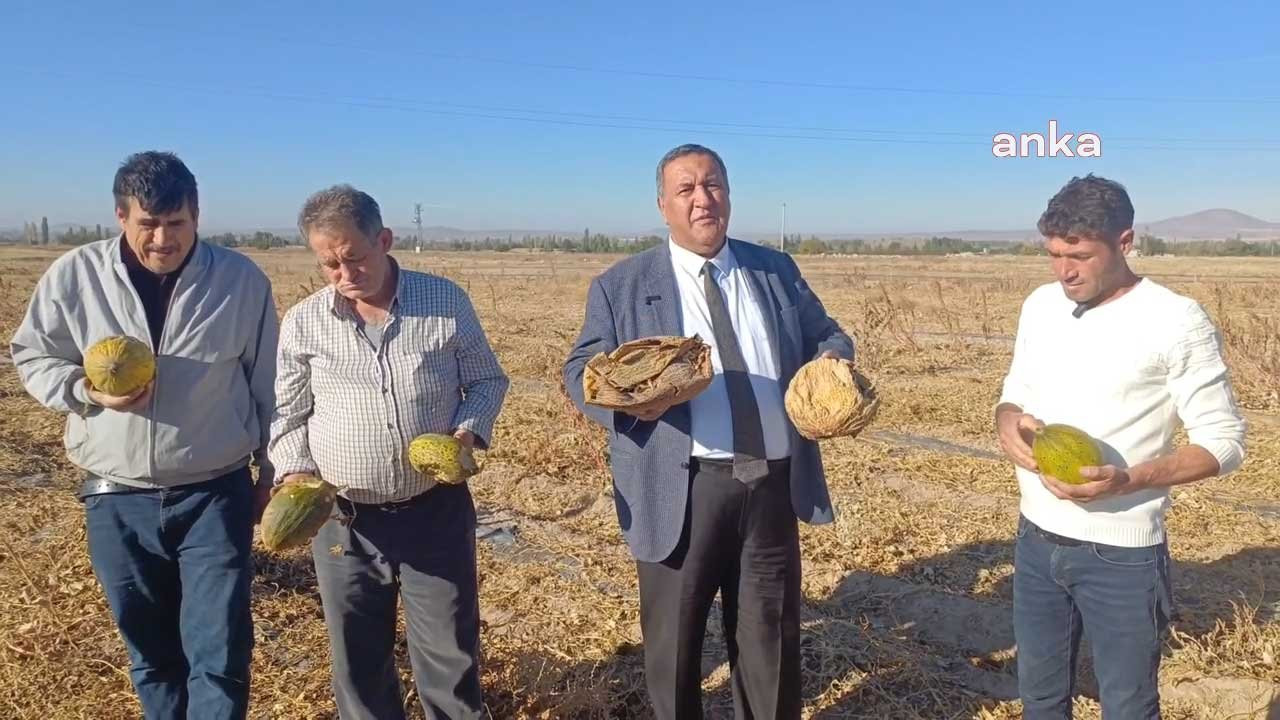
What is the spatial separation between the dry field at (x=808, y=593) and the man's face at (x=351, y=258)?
1.92 m

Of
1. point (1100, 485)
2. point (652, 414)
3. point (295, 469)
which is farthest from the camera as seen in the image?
point (295, 469)

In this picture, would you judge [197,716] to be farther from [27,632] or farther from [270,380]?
[27,632]

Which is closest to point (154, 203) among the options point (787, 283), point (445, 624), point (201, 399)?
point (201, 399)

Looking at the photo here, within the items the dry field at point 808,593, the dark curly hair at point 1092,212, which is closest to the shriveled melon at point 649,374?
the dark curly hair at point 1092,212

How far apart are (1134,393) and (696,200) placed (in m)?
1.51

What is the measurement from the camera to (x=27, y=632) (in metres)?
4.10

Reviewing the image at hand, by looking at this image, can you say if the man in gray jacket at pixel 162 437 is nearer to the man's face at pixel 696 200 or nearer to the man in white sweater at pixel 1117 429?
the man's face at pixel 696 200

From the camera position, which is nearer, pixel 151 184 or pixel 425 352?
pixel 151 184

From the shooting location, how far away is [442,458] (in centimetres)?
273

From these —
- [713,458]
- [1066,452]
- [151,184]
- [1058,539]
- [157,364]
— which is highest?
[151,184]

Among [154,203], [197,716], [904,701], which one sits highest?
[154,203]

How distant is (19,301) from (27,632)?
20.0 metres

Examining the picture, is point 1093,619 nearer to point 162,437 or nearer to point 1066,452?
point 1066,452

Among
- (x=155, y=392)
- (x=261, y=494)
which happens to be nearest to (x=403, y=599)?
(x=261, y=494)
